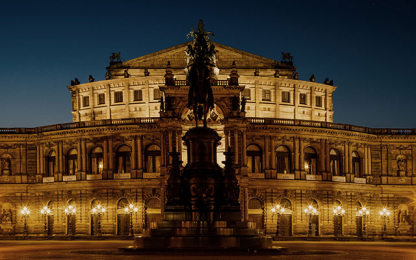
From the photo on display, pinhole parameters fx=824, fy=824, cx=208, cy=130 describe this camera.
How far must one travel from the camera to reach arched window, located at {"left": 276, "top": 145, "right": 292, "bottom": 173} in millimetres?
95500

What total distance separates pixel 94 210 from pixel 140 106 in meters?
16.3

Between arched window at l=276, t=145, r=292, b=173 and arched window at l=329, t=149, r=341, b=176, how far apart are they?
589 cm

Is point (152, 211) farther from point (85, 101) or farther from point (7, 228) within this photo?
point (85, 101)

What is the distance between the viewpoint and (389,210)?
99938mm

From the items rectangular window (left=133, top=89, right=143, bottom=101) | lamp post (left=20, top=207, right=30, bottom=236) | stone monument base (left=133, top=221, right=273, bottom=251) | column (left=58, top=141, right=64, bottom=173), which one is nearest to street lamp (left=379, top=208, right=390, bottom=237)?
rectangular window (left=133, top=89, right=143, bottom=101)

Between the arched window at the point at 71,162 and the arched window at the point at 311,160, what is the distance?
2723 cm

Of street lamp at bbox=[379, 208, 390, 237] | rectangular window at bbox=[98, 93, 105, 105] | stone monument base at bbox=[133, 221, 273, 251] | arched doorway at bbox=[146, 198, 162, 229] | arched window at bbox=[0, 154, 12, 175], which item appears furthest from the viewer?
rectangular window at bbox=[98, 93, 105, 105]

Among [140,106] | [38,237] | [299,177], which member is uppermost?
[140,106]

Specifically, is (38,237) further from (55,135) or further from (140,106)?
(140,106)

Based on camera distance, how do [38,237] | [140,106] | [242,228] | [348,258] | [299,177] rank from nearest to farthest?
[348,258]
[242,228]
[38,237]
[299,177]
[140,106]

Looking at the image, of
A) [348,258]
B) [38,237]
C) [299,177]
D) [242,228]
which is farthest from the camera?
[299,177]

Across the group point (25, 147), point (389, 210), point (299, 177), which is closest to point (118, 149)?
point (25, 147)

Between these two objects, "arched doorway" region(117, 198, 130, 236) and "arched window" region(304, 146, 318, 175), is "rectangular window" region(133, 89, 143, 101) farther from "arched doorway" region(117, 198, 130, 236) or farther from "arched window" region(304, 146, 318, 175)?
"arched window" region(304, 146, 318, 175)

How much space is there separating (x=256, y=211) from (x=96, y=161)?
1973cm
